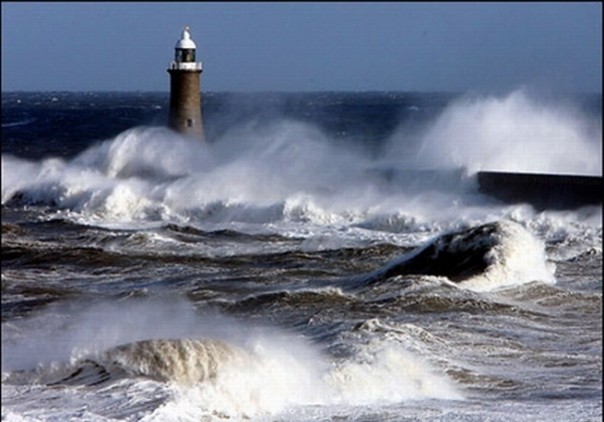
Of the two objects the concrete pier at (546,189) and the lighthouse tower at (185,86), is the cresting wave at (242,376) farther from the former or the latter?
→ the lighthouse tower at (185,86)

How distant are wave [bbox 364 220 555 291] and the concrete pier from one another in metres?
6.81

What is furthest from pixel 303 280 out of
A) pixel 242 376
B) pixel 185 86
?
pixel 185 86

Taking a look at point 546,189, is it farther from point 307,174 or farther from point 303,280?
point 303,280

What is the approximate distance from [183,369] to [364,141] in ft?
134

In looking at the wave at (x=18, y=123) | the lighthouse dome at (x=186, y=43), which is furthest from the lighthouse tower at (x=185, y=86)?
the wave at (x=18, y=123)

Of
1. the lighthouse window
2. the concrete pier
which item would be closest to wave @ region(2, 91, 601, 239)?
the concrete pier

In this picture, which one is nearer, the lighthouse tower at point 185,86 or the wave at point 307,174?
the wave at point 307,174

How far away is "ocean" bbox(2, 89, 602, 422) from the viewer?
→ 32.1 ft

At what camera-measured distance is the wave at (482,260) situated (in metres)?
16.1

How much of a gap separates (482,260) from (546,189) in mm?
8837

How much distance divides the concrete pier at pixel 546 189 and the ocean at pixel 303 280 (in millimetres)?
428

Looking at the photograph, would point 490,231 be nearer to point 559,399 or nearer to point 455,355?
point 455,355

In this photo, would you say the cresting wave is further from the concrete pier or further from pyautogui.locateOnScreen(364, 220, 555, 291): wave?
the concrete pier

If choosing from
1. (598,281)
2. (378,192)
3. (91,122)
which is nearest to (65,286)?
(598,281)
